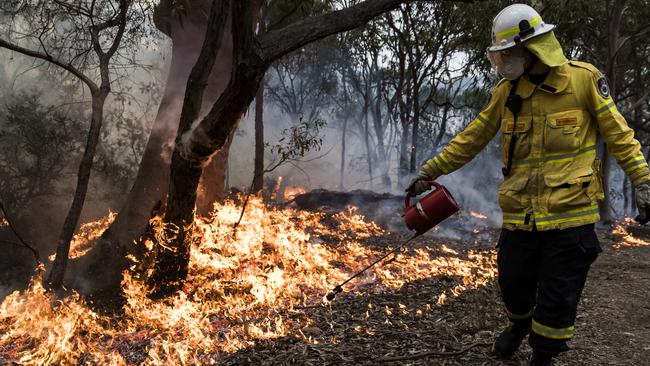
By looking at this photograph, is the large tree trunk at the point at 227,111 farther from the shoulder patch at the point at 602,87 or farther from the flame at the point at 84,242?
the flame at the point at 84,242

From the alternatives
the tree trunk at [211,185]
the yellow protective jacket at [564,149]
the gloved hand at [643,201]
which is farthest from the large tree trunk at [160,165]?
the gloved hand at [643,201]

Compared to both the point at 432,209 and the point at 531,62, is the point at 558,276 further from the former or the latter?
the point at 531,62

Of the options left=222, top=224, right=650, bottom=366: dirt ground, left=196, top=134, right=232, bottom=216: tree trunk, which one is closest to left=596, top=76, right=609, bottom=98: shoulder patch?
Result: left=222, top=224, right=650, bottom=366: dirt ground

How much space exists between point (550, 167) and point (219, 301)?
3293 mm

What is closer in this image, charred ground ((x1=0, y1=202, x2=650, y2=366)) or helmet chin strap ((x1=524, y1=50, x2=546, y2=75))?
helmet chin strap ((x1=524, y1=50, x2=546, y2=75))

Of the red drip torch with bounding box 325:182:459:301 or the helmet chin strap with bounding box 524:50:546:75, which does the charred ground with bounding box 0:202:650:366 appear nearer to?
the red drip torch with bounding box 325:182:459:301

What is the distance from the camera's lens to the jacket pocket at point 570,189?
94.3 inches

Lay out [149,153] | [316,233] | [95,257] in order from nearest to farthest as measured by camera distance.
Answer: [95,257] < [149,153] < [316,233]

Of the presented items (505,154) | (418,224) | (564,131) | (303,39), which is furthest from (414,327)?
(303,39)

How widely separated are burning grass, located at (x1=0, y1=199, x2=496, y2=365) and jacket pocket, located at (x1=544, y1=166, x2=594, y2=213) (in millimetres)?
1956

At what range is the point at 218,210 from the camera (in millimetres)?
5918

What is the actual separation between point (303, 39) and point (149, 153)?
3.01 m

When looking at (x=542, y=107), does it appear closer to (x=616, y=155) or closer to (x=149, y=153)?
(x=616, y=155)

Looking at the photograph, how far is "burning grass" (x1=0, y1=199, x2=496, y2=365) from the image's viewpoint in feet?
11.6
